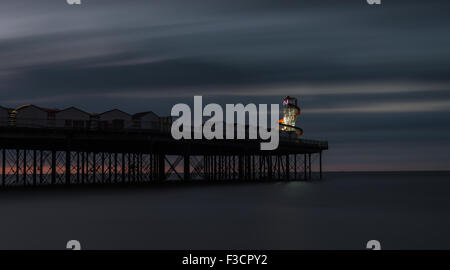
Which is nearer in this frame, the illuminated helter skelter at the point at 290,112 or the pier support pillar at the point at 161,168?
the pier support pillar at the point at 161,168

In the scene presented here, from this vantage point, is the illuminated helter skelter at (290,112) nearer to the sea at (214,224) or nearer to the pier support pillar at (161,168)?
the pier support pillar at (161,168)

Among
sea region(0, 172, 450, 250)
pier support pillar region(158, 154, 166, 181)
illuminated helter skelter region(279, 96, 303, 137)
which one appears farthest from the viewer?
illuminated helter skelter region(279, 96, 303, 137)

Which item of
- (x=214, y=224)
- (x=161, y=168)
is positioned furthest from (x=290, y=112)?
Answer: (x=214, y=224)

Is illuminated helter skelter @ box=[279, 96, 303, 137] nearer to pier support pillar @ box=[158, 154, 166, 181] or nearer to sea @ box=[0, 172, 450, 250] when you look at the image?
pier support pillar @ box=[158, 154, 166, 181]

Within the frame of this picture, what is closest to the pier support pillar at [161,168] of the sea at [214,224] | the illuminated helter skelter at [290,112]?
the sea at [214,224]

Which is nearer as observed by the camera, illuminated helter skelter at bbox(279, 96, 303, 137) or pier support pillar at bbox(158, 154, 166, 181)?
pier support pillar at bbox(158, 154, 166, 181)

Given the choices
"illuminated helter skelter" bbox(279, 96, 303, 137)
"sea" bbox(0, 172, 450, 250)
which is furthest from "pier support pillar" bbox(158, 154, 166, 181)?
"illuminated helter skelter" bbox(279, 96, 303, 137)

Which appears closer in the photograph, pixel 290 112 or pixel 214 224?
pixel 214 224

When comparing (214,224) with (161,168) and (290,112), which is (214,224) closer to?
(161,168)

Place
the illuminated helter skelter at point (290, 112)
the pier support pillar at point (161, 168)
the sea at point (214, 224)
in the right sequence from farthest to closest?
1. the illuminated helter skelter at point (290, 112)
2. the pier support pillar at point (161, 168)
3. the sea at point (214, 224)

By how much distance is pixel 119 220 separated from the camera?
99.2 ft
